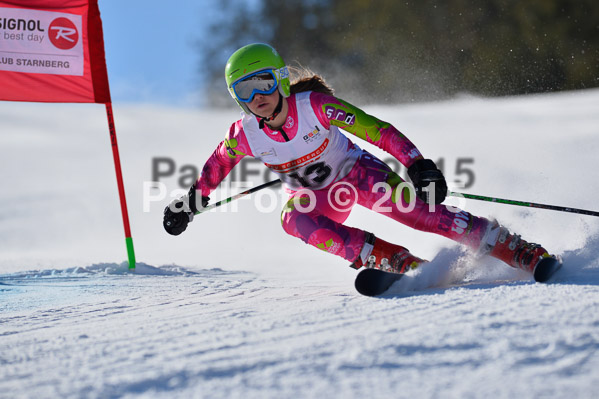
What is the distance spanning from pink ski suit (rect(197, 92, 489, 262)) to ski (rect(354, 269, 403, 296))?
406mm

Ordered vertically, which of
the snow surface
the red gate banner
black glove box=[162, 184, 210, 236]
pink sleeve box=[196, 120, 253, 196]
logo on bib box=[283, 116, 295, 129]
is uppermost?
the red gate banner

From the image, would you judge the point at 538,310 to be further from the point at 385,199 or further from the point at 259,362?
the point at 385,199

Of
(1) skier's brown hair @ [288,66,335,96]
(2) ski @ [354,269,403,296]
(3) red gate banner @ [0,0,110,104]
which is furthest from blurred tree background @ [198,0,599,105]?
(2) ski @ [354,269,403,296]

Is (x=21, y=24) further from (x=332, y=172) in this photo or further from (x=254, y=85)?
(x=332, y=172)

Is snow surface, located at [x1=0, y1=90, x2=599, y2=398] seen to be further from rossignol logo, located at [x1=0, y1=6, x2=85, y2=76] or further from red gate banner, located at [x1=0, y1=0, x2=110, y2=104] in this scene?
rossignol logo, located at [x1=0, y1=6, x2=85, y2=76]

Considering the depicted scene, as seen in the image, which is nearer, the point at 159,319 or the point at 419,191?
the point at 159,319

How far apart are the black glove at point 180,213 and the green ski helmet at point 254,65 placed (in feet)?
2.02

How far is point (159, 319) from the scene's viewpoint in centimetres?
238

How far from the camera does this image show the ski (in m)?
2.48

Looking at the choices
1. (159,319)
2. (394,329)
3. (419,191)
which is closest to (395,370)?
(394,329)

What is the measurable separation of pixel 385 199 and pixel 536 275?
2.83 feet

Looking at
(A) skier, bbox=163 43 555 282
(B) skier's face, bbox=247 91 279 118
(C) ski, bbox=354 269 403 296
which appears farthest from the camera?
(B) skier's face, bbox=247 91 279 118

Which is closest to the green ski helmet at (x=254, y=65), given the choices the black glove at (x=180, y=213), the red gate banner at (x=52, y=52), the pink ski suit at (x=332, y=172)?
the pink ski suit at (x=332, y=172)

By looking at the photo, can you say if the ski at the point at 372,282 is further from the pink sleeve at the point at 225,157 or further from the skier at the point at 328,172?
the pink sleeve at the point at 225,157
